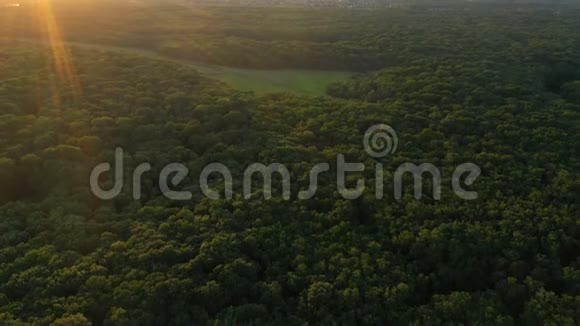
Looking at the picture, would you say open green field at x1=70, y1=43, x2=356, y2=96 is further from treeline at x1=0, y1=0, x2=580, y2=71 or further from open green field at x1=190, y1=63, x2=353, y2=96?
treeline at x1=0, y1=0, x2=580, y2=71

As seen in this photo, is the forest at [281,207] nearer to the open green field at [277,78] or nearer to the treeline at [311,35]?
the open green field at [277,78]

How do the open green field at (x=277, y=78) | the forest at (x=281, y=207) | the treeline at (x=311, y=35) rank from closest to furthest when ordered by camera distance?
the forest at (x=281, y=207), the open green field at (x=277, y=78), the treeline at (x=311, y=35)

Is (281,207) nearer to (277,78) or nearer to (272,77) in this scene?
(277,78)

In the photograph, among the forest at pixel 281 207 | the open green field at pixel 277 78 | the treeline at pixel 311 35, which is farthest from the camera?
the treeline at pixel 311 35

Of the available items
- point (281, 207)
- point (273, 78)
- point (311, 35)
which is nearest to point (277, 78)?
point (273, 78)

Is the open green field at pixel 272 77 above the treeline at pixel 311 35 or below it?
below

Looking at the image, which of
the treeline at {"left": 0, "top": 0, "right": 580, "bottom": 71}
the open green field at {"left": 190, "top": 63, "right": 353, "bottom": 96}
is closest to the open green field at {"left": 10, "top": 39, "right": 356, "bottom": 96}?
the open green field at {"left": 190, "top": 63, "right": 353, "bottom": 96}

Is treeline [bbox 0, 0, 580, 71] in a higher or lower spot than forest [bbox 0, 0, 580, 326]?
higher

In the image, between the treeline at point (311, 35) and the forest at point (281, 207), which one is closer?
the forest at point (281, 207)

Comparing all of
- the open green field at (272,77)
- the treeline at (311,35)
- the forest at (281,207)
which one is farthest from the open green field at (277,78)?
the forest at (281,207)
